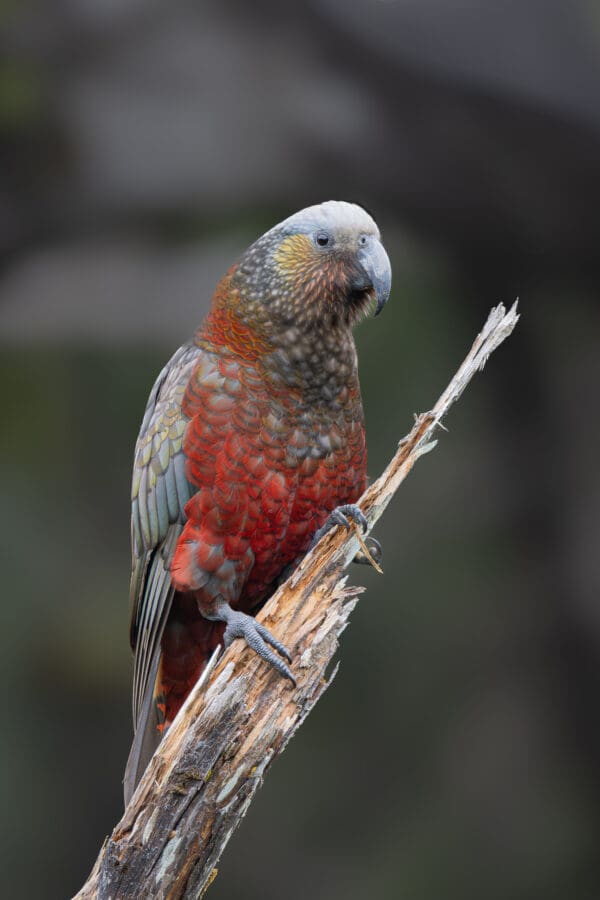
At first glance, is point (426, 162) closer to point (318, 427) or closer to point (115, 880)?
point (318, 427)

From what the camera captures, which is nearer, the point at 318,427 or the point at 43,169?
the point at 318,427

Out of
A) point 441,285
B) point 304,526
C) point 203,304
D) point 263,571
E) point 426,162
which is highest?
point 426,162

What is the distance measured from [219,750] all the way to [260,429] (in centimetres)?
98

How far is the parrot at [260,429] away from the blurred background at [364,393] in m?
1.50

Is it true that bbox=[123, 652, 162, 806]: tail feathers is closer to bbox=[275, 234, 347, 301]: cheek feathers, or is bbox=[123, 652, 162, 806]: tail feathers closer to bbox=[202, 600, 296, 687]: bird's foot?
bbox=[202, 600, 296, 687]: bird's foot

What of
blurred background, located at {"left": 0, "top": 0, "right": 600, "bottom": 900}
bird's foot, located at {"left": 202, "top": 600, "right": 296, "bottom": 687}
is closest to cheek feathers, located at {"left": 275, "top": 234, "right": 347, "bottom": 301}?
bird's foot, located at {"left": 202, "top": 600, "right": 296, "bottom": 687}

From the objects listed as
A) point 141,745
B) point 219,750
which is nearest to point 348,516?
point 219,750

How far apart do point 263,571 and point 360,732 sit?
6.37 feet

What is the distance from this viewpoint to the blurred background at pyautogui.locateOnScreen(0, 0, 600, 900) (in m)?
4.36

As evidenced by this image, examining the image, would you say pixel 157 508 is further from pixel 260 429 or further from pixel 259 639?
pixel 259 639

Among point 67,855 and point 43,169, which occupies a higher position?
point 43,169

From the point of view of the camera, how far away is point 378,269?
8.86 ft

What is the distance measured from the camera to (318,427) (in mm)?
2857

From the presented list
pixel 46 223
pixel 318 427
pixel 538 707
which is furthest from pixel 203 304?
pixel 538 707
